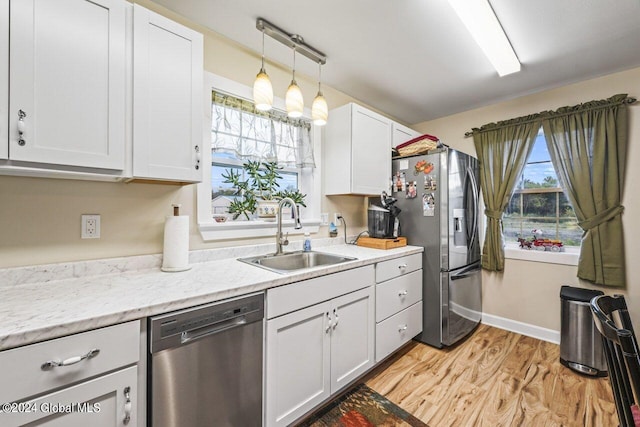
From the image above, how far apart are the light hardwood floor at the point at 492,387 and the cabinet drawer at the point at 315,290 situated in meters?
0.81

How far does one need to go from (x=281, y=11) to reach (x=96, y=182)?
57.2 inches

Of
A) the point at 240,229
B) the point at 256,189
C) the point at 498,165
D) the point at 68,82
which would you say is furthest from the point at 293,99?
the point at 498,165

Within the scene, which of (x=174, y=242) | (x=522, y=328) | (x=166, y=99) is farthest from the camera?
(x=522, y=328)

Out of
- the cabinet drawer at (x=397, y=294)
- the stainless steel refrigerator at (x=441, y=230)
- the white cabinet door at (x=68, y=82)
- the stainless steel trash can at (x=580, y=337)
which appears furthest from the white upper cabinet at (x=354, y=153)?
the stainless steel trash can at (x=580, y=337)

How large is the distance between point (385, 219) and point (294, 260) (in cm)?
95

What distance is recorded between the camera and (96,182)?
1404mm

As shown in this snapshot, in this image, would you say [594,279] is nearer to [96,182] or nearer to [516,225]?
[516,225]

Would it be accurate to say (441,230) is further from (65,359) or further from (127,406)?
(65,359)

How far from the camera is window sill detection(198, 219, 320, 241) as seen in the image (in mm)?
1814

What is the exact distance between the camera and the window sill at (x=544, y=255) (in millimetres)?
2549

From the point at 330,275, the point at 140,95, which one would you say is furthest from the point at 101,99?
the point at 330,275

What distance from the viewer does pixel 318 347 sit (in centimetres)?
159

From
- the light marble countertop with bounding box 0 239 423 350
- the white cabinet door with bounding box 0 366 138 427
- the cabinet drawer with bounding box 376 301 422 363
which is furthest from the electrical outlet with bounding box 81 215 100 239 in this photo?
the cabinet drawer with bounding box 376 301 422 363

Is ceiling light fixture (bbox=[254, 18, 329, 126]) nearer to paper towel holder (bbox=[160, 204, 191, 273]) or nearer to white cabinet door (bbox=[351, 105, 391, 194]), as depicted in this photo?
white cabinet door (bbox=[351, 105, 391, 194])
